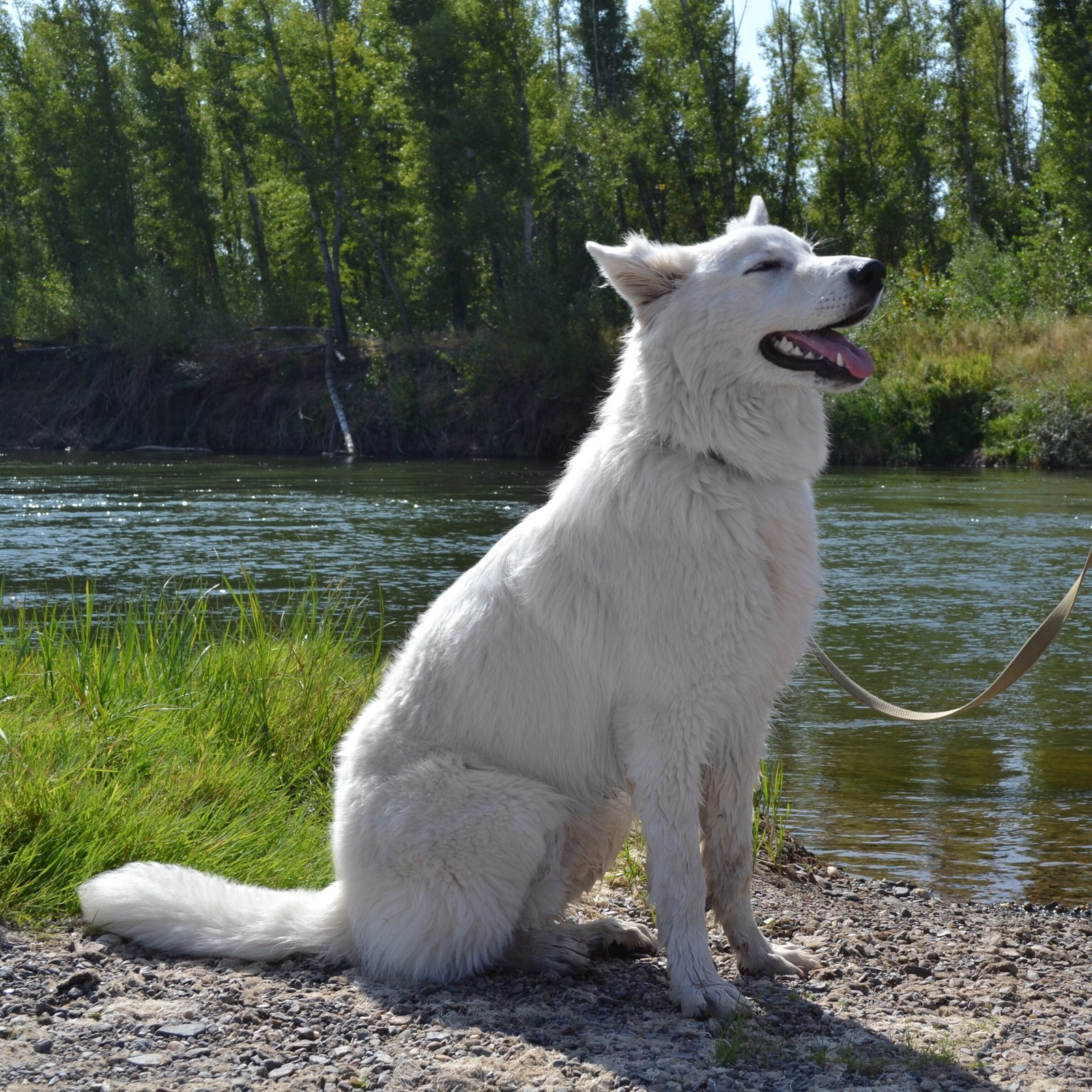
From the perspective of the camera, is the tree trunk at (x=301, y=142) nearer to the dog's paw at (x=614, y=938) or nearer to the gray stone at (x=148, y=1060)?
the dog's paw at (x=614, y=938)

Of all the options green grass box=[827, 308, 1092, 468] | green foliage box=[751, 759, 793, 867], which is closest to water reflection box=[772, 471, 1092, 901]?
green foliage box=[751, 759, 793, 867]

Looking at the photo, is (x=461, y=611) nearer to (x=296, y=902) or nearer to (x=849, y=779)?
(x=296, y=902)

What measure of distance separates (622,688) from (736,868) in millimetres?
784

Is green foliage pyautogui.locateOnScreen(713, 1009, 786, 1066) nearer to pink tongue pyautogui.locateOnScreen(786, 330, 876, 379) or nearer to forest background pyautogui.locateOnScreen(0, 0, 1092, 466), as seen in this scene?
pink tongue pyautogui.locateOnScreen(786, 330, 876, 379)

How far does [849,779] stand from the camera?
716cm

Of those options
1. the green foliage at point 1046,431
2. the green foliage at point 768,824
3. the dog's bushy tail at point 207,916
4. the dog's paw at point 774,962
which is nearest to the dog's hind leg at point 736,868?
the dog's paw at point 774,962

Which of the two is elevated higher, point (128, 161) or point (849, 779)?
point (128, 161)

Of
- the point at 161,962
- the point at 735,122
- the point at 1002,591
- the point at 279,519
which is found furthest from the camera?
the point at 735,122

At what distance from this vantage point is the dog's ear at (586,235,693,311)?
3902 millimetres

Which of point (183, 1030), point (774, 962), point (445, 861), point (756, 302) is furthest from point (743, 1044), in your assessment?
point (756, 302)

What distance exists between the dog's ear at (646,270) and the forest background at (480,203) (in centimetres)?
2305

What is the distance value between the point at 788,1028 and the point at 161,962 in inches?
77.4

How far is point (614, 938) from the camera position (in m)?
4.16

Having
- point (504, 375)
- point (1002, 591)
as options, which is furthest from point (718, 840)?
point (504, 375)
